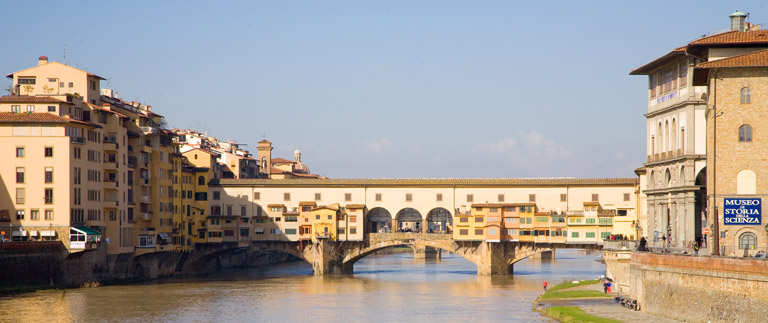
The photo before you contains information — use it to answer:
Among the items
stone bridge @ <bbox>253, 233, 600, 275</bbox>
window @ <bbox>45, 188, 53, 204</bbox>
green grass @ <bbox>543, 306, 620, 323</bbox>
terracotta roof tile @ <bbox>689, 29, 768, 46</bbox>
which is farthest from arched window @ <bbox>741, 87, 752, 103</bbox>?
window @ <bbox>45, 188, 53, 204</bbox>

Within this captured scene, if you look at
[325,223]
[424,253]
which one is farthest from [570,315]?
[424,253]

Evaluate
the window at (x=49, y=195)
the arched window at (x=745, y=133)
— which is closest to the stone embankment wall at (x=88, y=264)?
the window at (x=49, y=195)

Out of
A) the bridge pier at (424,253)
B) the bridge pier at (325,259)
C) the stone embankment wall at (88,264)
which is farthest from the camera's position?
the bridge pier at (424,253)

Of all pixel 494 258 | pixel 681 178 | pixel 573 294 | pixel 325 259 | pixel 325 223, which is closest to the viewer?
pixel 681 178

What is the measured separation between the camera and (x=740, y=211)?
172ft

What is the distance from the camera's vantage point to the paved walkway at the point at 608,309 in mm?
52406

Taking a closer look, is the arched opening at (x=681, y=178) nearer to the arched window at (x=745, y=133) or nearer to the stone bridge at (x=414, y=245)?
the arched window at (x=745, y=133)

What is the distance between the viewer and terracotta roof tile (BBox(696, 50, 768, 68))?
50.6 meters

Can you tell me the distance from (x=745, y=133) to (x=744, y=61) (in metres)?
3.57

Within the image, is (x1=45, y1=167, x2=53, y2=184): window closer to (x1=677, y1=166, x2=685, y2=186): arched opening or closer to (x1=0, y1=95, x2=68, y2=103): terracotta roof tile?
(x1=0, y1=95, x2=68, y2=103): terracotta roof tile

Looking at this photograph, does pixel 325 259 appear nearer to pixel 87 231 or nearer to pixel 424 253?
pixel 87 231

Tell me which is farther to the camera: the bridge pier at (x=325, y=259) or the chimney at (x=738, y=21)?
the bridge pier at (x=325, y=259)

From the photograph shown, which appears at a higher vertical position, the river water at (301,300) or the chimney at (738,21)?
the chimney at (738,21)

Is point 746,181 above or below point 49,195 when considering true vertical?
above
